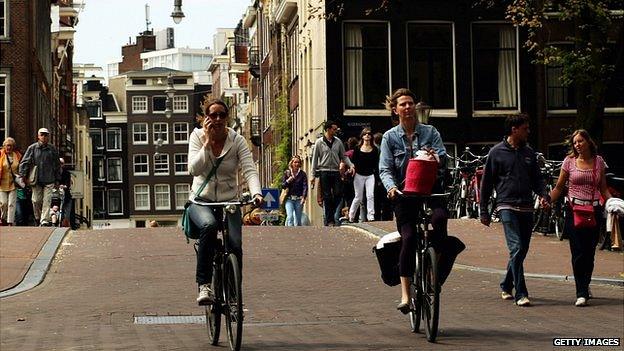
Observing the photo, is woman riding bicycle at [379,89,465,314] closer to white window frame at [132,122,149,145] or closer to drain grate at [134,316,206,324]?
drain grate at [134,316,206,324]

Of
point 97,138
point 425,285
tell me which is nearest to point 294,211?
point 425,285

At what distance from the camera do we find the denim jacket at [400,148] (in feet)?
38.4

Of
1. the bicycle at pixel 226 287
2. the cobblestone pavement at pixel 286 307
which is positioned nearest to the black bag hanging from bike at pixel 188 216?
the bicycle at pixel 226 287

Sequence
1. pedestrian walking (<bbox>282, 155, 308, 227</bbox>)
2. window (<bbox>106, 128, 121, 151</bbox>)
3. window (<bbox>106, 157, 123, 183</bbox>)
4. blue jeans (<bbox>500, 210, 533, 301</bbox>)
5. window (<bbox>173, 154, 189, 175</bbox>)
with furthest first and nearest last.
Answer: window (<bbox>173, 154, 189, 175</bbox>), window (<bbox>106, 128, 121, 151</bbox>), window (<bbox>106, 157, 123, 183</bbox>), pedestrian walking (<bbox>282, 155, 308, 227</bbox>), blue jeans (<bbox>500, 210, 533, 301</bbox>)

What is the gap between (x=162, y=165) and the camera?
122750 millimetres

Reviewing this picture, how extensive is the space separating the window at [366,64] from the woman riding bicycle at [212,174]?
97.8ft

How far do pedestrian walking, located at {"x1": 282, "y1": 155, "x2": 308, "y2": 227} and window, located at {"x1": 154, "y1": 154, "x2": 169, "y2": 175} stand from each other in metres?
93.0

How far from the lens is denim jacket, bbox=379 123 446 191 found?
11695 mm

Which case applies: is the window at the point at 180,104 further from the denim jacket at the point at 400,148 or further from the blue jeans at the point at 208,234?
the blue jeans at the point at 208,234

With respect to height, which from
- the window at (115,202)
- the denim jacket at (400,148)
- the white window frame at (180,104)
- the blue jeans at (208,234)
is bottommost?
the window at (115,202)

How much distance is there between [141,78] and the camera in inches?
4852

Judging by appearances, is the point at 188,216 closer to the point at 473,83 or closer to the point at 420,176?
the point at 420,176

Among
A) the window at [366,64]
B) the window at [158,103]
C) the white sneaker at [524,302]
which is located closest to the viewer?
the white sneaker at [524,302]

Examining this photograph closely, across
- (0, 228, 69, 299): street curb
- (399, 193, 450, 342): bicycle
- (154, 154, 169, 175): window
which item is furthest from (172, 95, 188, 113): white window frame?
(399, 193, 450, 342): bicycle
